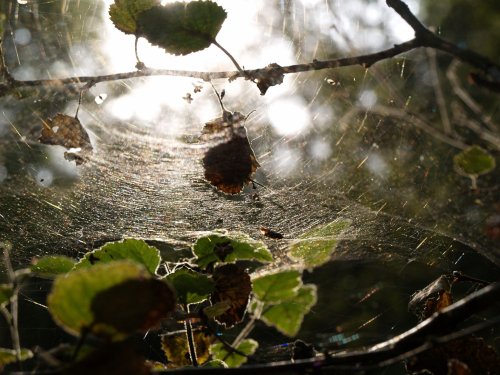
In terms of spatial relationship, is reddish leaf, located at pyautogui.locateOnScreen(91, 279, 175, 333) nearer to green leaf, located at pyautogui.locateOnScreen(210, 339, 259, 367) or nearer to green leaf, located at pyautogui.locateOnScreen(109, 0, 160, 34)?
green leaf, located at pyautogui.locateOnScreen(210, 339, 259, 367)

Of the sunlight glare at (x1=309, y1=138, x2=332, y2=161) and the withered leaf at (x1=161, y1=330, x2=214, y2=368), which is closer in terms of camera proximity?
the withered leaf at (x1=161, y1=330, x2=214, y2=368)

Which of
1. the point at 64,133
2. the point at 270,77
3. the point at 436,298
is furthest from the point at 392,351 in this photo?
the point at 64,133

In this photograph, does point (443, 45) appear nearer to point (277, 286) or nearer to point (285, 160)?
point (277, 286)

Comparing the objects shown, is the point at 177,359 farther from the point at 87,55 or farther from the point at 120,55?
the point at 87,55

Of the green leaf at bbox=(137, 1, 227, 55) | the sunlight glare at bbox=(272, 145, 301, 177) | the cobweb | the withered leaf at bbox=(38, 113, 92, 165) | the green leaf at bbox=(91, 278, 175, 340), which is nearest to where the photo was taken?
the green leaf at bbox=(91, 278, 175, 340)

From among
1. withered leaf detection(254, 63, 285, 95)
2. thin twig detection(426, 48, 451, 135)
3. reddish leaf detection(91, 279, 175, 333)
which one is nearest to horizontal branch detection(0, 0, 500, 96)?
withered leaf detection(254, 63, 285, 95)

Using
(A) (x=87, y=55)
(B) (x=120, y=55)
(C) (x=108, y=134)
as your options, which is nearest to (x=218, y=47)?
(B) (x=120, y=55)
